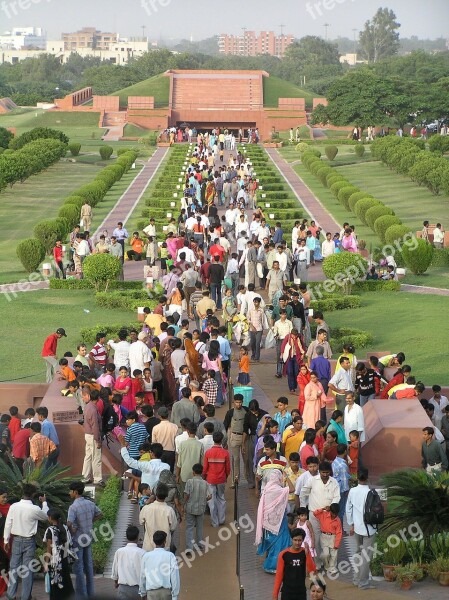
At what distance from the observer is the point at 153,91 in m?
75.2

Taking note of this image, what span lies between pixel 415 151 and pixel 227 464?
33.9 meters

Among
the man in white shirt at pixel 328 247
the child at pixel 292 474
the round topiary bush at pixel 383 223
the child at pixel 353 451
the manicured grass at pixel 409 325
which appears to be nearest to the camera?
the child at pixel 292 474

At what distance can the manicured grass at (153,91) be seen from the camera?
2905 inches

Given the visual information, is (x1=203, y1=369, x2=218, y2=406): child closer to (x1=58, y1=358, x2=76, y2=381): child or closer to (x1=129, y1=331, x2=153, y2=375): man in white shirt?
(x1=129, y1=331, x2=153, y2=375): man in white shirt

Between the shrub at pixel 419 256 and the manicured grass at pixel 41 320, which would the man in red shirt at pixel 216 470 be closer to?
the manicured grass at pixel 41 320

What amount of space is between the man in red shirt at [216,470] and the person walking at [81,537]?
1548mm

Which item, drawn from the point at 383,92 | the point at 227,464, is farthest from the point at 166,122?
the point at 227,464

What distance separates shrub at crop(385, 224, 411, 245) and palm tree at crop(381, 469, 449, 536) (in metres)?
15.9

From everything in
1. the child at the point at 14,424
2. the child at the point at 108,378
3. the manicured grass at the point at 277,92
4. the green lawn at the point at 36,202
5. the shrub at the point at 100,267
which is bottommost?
the green lawn at the point at 36,202

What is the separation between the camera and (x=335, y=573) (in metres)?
11.3

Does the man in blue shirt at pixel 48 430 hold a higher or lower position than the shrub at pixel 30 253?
higher

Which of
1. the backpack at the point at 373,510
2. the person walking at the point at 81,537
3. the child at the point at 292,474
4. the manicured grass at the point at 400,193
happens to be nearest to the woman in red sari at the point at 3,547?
the person walking at the point at 81,537

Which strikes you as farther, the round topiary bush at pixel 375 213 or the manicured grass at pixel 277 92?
the manicured grass at pixel 277 92

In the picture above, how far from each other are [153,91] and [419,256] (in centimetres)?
5132
